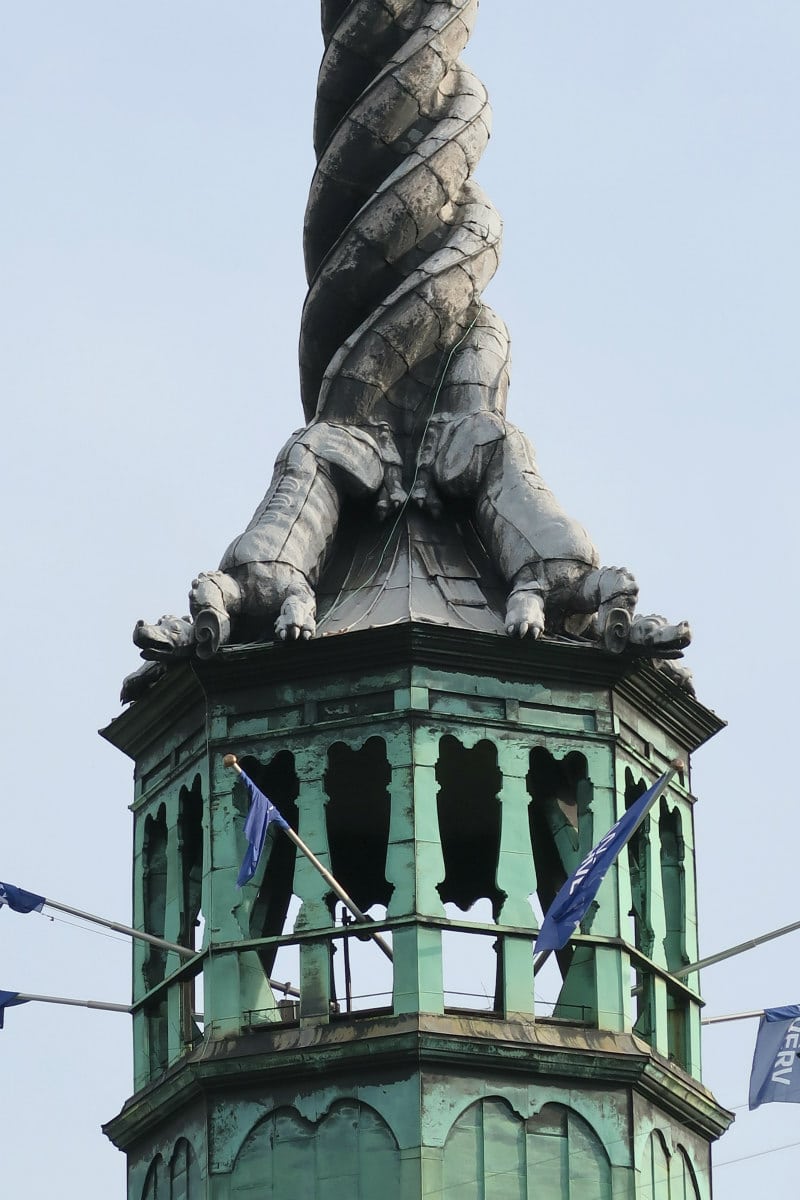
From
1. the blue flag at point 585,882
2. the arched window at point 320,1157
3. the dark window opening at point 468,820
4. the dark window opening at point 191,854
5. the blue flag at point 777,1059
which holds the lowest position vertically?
the arched window at point 320,1157

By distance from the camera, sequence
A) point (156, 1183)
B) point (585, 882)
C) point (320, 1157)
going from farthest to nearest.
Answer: point (156, 1183)
point (585, 882)
point (320, 1157)

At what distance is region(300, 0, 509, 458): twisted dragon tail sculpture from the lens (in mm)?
46281

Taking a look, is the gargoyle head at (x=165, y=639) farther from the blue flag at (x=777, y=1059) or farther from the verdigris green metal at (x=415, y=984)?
the blue flag at (x=777, y=1059)

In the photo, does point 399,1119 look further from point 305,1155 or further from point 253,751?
point 253,751

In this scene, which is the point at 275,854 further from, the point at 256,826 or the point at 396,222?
the point at 396,222

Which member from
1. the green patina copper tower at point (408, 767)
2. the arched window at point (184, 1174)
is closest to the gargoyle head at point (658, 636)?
the green patina copper tower at point (408, 767)

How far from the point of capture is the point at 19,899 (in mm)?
44469

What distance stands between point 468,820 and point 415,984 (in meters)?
4.62

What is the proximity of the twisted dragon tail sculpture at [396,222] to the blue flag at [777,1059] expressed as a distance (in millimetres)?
7219

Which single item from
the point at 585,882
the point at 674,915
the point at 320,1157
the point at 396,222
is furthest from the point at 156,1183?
the point at 396,222

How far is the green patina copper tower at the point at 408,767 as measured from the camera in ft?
137

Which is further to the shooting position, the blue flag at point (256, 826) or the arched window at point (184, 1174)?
the blue flag at point (256, 826)

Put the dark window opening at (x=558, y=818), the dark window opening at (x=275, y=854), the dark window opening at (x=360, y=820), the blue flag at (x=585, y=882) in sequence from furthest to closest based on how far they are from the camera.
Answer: the dark window opening at (x=360, y=820) → the dark window opening at (x=275, y=854) → the dark window opening at (x=558, y=818) → the blue flag at (x=585, y=882)

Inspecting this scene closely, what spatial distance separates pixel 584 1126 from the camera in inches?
A: 1647
